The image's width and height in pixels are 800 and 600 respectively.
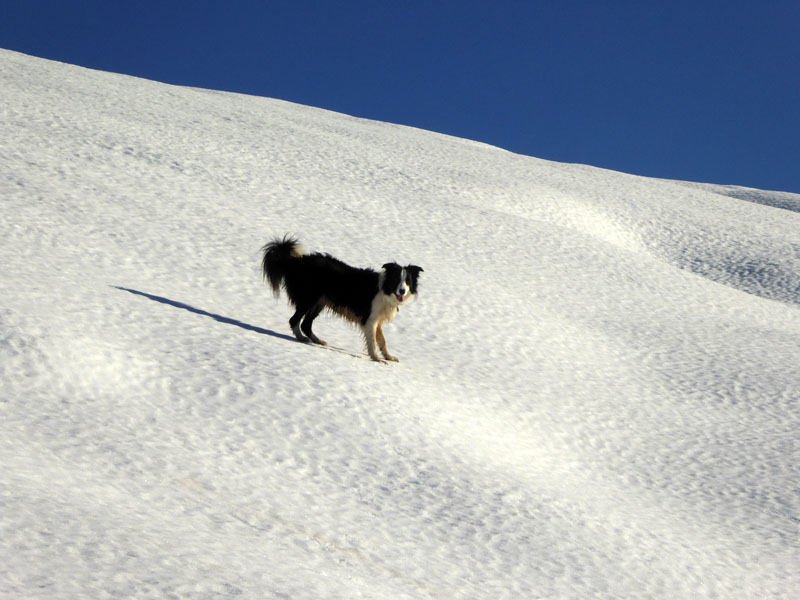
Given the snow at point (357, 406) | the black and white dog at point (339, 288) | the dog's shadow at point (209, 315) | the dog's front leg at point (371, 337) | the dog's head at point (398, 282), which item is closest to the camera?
the snow at point (357, 406)

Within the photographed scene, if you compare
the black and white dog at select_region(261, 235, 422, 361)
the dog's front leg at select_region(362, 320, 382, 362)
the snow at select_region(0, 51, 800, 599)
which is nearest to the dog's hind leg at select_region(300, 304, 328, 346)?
the black and white dog at select_region(261, 235, 422, 361)

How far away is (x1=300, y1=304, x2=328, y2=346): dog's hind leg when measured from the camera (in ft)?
34.1

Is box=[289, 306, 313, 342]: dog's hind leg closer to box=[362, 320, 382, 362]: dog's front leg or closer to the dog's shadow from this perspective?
the dog's shadow

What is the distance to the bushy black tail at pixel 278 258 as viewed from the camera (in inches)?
409

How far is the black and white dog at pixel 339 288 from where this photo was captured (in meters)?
9.91

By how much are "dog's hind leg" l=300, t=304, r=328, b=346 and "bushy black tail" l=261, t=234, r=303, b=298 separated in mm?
496

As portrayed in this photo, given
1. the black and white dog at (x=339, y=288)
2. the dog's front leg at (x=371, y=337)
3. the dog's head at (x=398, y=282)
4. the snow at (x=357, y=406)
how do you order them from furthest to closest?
the dog's front leg at (x=371, y=337) < the black and white dog at (x=339, y=288) < the dog's head at (x=398, y=282) < the snow at (x=357, y=406)

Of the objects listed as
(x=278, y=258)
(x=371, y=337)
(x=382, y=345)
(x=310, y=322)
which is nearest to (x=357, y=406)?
(x=371, y=337)

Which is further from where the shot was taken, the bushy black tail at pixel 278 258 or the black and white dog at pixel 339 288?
the bushy black tail at pixel 278 258

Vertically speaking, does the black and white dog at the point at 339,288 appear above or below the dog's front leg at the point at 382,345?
above

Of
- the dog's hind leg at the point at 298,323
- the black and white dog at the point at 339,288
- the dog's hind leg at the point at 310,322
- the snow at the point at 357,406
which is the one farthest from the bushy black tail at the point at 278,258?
the snow at the point at 357,406

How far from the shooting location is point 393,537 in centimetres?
631

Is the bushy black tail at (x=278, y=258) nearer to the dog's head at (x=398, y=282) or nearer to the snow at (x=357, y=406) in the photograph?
the snow at (x=357, y=406)

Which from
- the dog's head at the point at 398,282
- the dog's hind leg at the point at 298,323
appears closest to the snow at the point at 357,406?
the dog's hind leg at the point at 298,323
